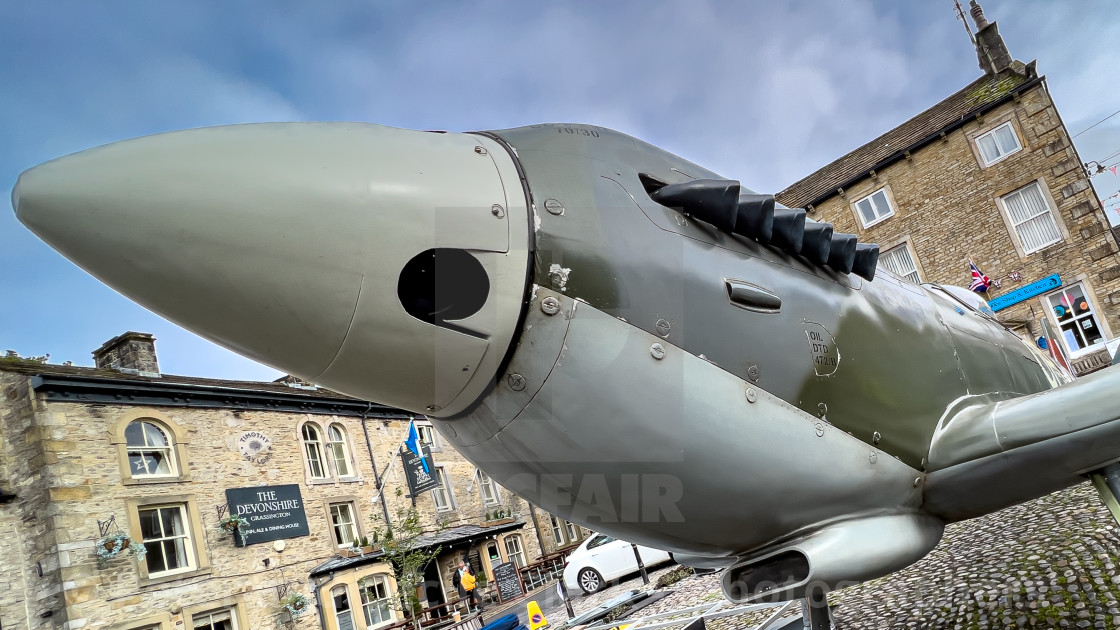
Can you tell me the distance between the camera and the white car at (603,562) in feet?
49.6

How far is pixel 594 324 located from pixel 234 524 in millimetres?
18278

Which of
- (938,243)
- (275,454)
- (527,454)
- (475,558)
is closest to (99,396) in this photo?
(275,454)

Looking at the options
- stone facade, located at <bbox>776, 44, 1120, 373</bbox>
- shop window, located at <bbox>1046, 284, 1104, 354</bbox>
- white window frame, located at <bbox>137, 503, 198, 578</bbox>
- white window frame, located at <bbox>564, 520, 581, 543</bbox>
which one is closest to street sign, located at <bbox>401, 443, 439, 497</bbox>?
white window frame, located at <bbox>137, 503, 198, 578</bbox>

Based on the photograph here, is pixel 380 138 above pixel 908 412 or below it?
above

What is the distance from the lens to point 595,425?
223 centimetres

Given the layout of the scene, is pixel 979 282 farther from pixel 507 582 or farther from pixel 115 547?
pixel 115 547

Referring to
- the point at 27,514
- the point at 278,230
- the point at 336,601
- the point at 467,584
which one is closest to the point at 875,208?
the point at 467,584

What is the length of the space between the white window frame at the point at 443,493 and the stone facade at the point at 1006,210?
17.5 m

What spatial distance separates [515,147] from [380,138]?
1.74 ft

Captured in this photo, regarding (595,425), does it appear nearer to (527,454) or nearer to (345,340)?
(527,454)

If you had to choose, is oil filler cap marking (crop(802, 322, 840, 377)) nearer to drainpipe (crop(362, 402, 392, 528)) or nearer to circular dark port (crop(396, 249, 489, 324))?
circular dark port (crop(396, 249, 489, 324))

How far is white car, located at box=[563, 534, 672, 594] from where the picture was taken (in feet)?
49.6

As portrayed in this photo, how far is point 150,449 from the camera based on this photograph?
659 inches

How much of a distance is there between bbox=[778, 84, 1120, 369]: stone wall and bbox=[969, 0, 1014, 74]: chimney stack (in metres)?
2.61
